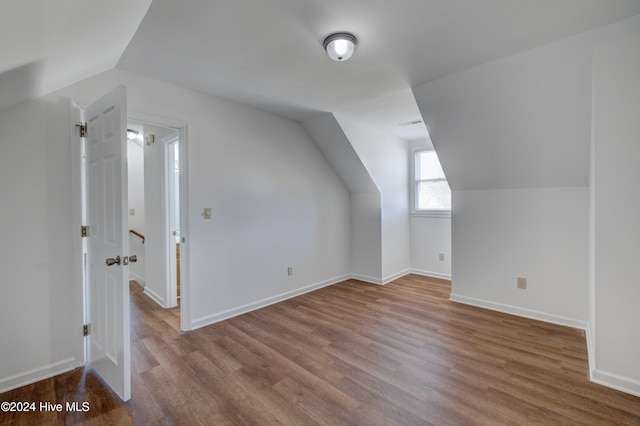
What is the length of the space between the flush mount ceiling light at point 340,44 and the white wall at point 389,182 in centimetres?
175

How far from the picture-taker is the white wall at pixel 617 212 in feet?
6.03

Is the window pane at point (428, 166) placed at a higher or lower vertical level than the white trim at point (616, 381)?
higher

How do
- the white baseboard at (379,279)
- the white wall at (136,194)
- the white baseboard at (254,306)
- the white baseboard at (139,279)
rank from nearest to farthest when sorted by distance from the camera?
the white baseboard at (254,306) < the white baseboard at (139,279) < the white baseboard at (379,279) < the white wall at (136,194)

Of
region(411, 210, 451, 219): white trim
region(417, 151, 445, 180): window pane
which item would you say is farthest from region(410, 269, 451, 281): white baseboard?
region(417, 151, 445, 180): window pane

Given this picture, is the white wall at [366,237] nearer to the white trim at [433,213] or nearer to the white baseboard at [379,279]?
the white baseboard at [379,279]

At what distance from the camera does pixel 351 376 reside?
211 centimetres

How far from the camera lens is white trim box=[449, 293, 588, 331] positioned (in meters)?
2.92

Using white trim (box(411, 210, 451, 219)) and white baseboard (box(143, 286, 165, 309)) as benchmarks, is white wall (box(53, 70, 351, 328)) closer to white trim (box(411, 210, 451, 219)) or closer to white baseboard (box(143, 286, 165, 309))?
white baseboard (box(143, 286, 165, 309))

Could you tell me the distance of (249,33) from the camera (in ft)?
6.34

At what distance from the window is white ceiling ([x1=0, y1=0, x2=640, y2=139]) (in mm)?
2569

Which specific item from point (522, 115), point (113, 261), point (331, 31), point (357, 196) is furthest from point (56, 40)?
point (357, 196)

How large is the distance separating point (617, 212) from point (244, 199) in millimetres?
3229

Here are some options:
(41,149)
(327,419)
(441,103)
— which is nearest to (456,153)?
(441,103)

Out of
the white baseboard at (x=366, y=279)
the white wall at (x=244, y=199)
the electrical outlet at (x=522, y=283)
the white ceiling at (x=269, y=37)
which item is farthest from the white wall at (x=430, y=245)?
the white ceiling at (x=269, y=37)
